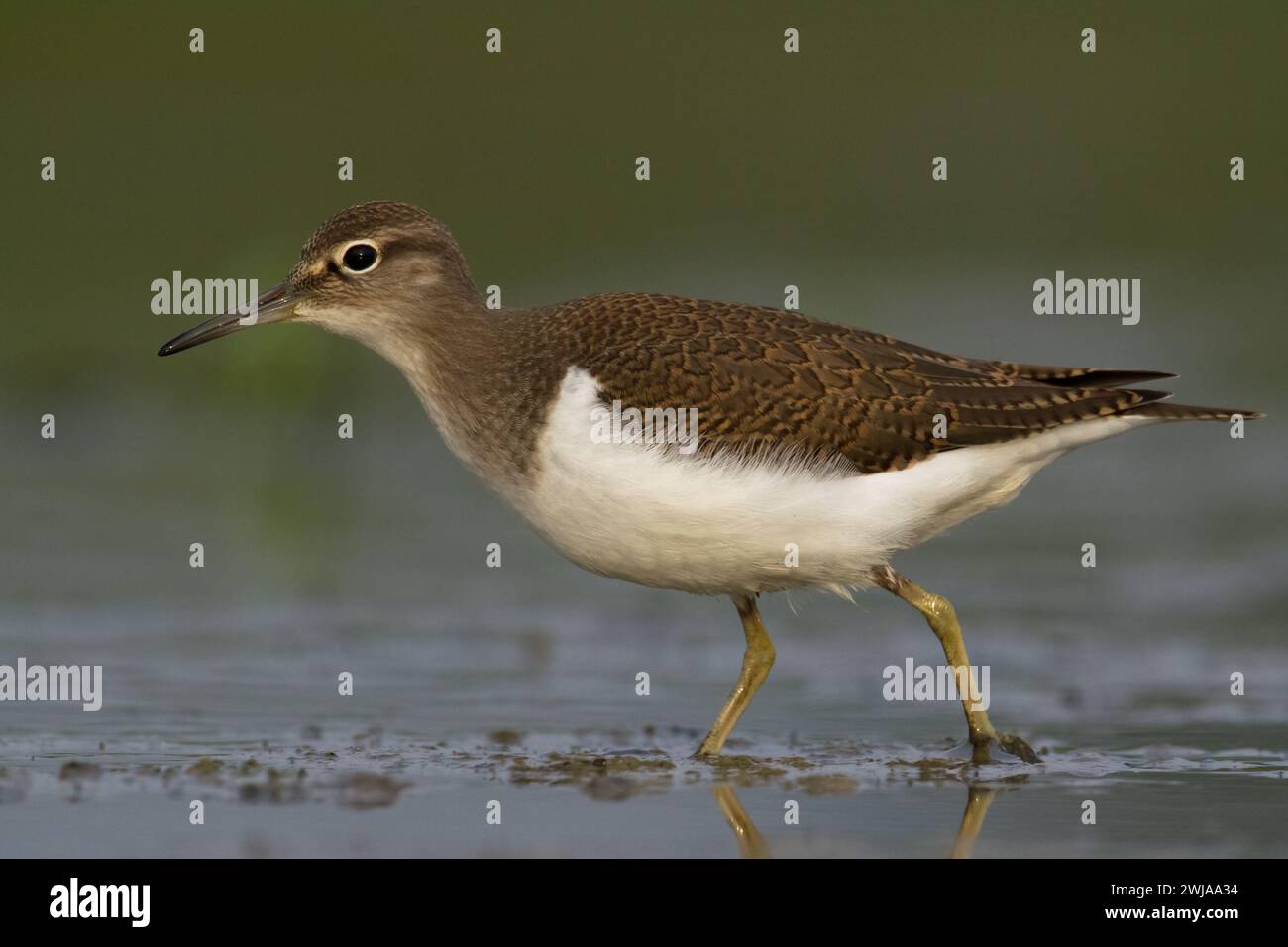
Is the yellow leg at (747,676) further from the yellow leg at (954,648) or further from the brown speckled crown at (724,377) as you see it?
the brown speckled crown at (724,377)

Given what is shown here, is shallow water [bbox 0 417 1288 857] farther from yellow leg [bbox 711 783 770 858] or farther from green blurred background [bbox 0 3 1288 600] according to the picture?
green blurred background [bbox 0 3 1288 600]

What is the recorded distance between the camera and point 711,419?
35.3ft

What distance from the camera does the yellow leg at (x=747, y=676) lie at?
11211mm

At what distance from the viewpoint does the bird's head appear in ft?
38.2

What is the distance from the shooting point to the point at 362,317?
1173cm

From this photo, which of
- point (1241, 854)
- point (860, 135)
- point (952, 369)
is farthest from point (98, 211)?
point (1241, 854)

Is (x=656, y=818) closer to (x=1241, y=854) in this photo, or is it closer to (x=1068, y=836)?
(x=1068, y=836)

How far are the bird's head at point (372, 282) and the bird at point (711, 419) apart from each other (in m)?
0.01

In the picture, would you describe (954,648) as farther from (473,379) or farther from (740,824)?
(473,379)

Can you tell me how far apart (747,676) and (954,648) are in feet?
4.04
